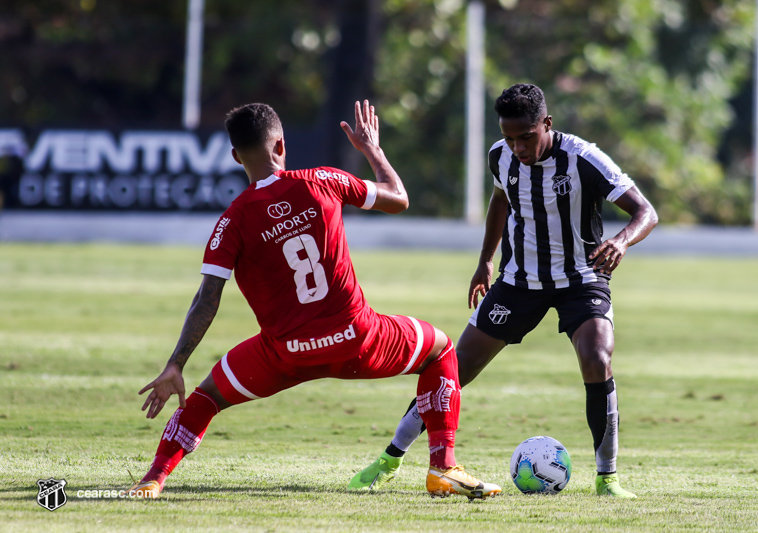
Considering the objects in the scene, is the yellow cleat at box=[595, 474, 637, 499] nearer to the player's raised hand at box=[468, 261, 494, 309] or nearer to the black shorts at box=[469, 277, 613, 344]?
the black shorts at box=[469, 277, 613, 344]

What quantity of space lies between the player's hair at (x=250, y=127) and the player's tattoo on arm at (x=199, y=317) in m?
0.65

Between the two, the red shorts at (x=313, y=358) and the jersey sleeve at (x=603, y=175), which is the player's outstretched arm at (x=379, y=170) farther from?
the jersey sleeve at (x=603, y=175)

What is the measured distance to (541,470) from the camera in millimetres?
5516

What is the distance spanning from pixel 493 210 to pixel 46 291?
1031cm

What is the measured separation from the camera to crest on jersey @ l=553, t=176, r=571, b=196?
5.88 meters

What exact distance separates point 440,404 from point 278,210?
1.30 m

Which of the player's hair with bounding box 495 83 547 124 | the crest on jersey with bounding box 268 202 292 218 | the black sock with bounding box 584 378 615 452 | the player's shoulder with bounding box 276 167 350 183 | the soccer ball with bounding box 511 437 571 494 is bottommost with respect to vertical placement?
the soccer ball with bounding box 511 437 571 494

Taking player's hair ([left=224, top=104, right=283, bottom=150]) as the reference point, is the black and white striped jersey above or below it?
below

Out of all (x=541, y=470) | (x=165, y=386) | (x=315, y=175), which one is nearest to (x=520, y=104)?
(x=315, y=175)

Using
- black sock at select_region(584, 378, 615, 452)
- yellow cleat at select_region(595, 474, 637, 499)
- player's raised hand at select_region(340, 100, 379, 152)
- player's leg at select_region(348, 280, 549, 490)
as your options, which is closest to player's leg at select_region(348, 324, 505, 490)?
player's leg at select_region(348, 280, 549, 490)

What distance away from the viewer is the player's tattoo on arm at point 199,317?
4828 millimetres

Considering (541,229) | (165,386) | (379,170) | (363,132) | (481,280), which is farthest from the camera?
(481,280)

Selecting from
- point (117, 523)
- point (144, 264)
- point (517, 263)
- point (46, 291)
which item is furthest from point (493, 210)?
point (144, 264)

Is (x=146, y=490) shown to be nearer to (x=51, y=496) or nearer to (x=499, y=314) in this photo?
(x=51, y=496)
